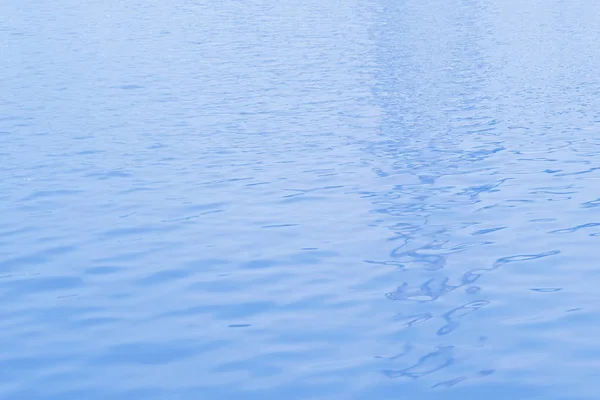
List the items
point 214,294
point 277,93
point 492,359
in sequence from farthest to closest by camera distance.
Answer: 1. point 277,93
2. point 214,294
3. point 492,359

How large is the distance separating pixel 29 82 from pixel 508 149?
11.2 m

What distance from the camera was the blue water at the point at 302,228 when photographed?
773cm

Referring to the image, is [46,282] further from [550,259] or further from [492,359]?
[550,259]

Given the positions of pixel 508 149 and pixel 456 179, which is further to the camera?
pixel 508 149

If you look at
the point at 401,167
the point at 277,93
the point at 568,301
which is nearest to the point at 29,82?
the point at 277,93

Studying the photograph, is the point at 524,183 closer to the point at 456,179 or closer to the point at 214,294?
the point at 456,179

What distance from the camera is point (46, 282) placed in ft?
31.5

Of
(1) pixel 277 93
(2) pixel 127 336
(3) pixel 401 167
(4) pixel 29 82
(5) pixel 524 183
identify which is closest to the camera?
(2) pixel 127 336

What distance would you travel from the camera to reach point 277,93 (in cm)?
1889

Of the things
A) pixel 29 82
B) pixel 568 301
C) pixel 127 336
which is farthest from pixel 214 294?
pixel 29 82

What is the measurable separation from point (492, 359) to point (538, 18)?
937 inches

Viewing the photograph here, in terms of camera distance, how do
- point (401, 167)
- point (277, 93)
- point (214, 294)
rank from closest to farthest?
point (214, 294)
point (401, 167)
point (277, 93)

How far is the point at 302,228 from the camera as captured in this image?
11.0 m

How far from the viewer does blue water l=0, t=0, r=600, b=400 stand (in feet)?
25.3
